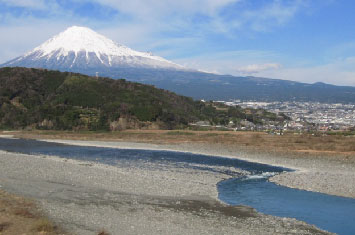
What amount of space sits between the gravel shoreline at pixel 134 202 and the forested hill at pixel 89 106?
1699 inches

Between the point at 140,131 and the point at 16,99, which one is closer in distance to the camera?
the point at 140,131

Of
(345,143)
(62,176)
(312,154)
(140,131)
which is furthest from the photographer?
(140,131)

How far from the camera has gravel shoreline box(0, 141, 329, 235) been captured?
49.6ft

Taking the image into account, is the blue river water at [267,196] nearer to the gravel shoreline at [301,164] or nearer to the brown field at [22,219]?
the gravel shoreline at [301,164]

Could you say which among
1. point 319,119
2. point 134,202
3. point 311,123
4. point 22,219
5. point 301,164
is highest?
point 319,119

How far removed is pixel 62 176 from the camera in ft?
82.2

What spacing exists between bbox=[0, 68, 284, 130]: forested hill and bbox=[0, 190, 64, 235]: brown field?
52.2m

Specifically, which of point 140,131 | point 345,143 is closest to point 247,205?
point 345,143

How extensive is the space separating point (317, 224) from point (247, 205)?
3785 millimetres

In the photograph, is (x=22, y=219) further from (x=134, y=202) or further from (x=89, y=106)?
(x=89, y=106)

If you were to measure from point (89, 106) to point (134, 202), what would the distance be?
209 ft

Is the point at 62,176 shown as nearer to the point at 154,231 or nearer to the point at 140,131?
the point at 154,231

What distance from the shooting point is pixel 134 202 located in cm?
1895

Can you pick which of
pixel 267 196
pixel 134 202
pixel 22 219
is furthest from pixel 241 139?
pixel 22 219
